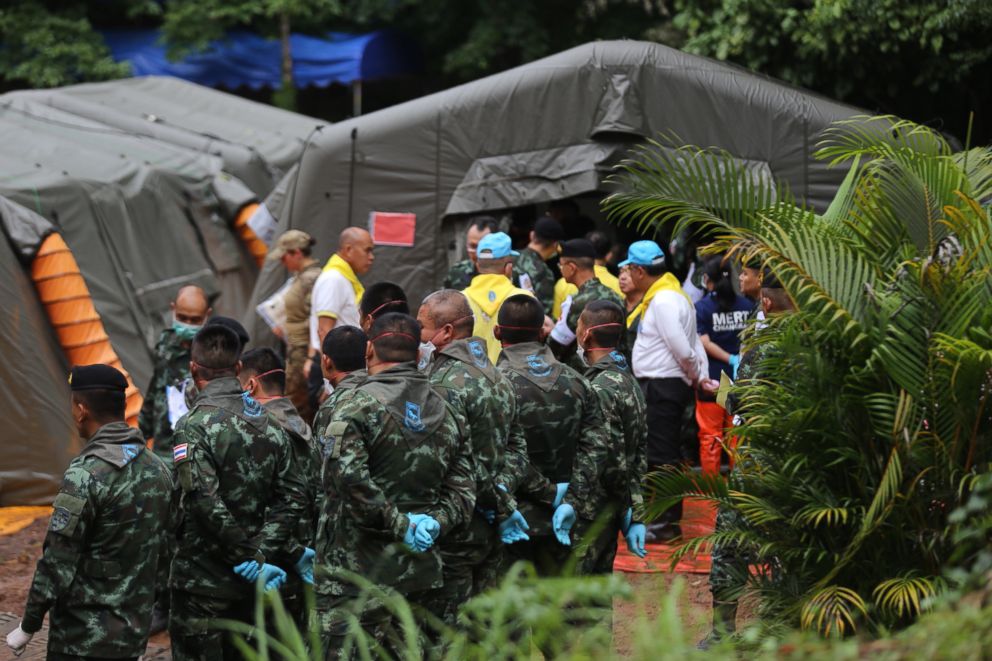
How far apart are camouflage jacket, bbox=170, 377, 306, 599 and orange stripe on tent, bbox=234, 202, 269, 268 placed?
8.70 meters

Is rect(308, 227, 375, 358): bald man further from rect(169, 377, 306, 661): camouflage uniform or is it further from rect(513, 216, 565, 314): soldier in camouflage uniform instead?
rect(169, 377, 306, 661): camouflage uniform

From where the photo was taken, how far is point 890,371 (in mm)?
4961

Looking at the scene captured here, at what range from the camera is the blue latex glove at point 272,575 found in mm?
5789

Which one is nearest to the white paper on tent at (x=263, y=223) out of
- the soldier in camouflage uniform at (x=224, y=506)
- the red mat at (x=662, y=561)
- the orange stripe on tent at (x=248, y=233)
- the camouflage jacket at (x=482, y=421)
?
the orange stripe on tent at (x=248, y=233)

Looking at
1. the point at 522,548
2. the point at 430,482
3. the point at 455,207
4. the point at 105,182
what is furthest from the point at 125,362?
the point at 430,482

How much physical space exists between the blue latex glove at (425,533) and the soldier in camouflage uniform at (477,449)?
0.40 meters

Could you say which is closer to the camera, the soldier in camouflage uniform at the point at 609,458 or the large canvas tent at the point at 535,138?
the soldier in camouflage uniform at the point at 609,458

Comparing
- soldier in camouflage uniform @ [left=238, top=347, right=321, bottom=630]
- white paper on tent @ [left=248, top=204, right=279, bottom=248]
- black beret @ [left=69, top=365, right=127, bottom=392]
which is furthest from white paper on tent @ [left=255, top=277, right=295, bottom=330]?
black beret @ [left=69, top=365, right=127, bottom=392]

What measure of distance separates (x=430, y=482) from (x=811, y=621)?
1.67 meters

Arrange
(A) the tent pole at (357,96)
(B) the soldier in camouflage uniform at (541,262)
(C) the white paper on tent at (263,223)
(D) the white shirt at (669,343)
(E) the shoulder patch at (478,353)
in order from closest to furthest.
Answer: (E) the shoulder patch at (478,353)
(D) the white shirt at (669,343)
(B) the soldier in camouflage uniform at (541,262)
(C) the white paper on tent at (263,223)
(A) the tent pole at (357,96)

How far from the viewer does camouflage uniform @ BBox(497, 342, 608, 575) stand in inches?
252

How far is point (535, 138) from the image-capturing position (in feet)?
36.9

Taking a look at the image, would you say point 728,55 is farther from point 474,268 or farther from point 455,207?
point 474,268

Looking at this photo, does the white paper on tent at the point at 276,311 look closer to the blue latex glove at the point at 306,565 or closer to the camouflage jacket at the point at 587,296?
the camouflage jacket at the point at 587,296
